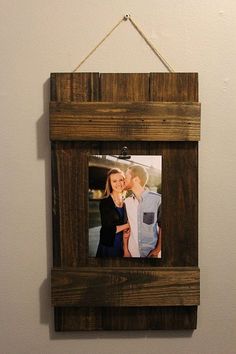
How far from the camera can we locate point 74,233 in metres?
0.71

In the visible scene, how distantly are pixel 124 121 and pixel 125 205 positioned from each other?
16 centimetres

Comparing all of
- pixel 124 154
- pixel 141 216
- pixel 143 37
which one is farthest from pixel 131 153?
pixel 143 37

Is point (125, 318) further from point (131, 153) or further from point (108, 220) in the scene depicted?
point (131, 153)

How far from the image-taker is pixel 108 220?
28.0 inches

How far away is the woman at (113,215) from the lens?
0.71 metres

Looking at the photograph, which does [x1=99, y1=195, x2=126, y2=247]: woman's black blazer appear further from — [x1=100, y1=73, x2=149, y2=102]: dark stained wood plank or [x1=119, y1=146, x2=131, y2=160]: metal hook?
[x1=100, y1=73, x2=149, y2=102]: dark stained wood plank

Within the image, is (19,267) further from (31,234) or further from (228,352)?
(228,352)

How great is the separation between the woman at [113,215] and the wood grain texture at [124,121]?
3.2 inches

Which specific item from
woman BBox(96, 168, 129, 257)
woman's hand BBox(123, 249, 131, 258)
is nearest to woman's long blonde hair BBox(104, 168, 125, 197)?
woman BBox(96, 168, 129, 257)

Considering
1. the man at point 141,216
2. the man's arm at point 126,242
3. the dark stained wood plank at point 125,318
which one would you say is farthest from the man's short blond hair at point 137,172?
the dark stained wood plank at point 125,318

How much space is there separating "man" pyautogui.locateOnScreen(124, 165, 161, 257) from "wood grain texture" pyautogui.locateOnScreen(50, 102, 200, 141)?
8 centimetres

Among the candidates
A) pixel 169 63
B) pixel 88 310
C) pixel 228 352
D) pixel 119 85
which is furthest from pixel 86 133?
pixel 228 352

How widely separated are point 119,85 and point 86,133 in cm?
11

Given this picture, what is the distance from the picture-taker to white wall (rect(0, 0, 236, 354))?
716 millimetres
